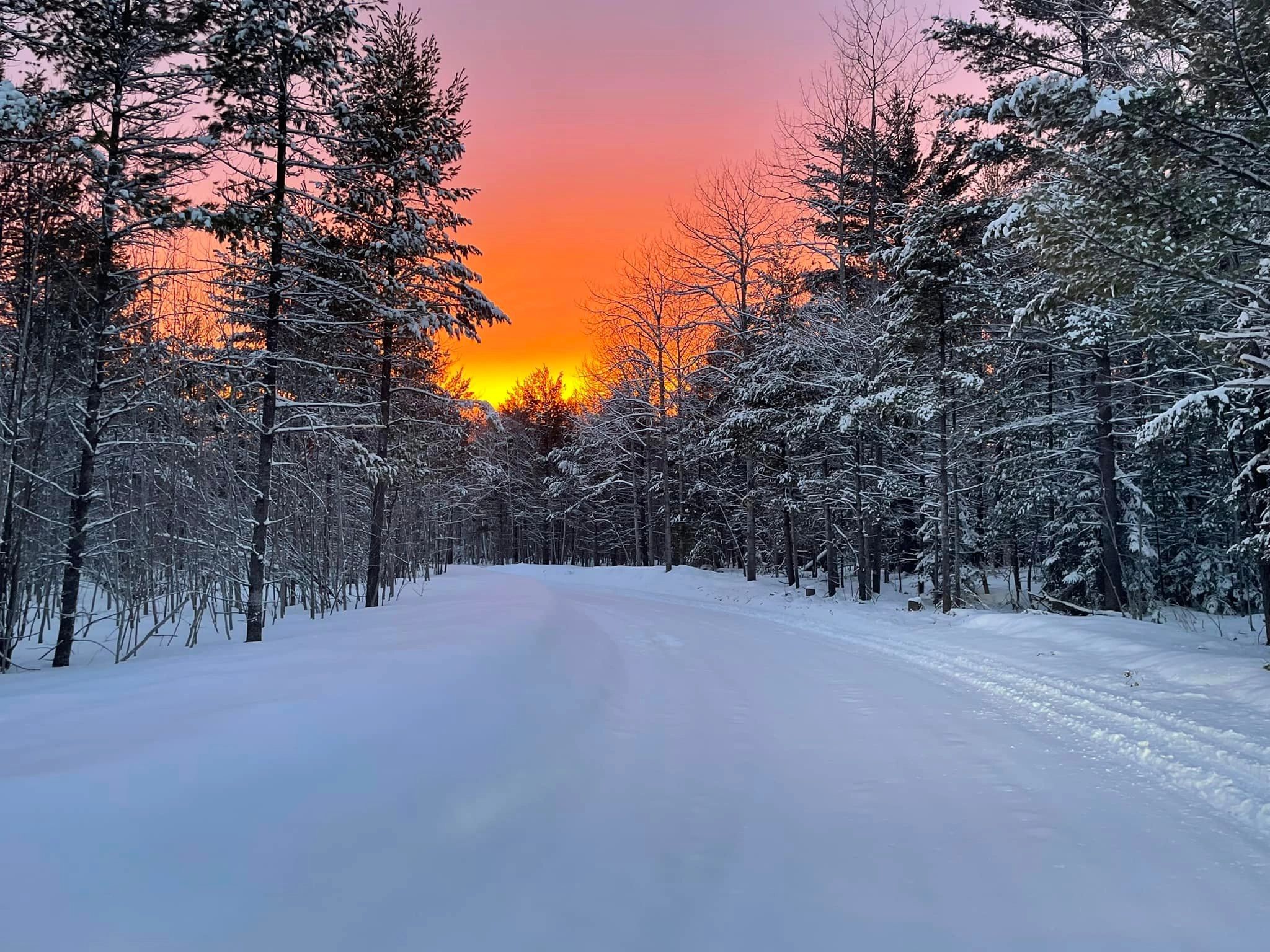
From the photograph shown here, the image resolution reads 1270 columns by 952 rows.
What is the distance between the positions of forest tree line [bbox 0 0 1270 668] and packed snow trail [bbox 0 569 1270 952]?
4324 mm

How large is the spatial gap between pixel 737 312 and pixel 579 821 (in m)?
21.4

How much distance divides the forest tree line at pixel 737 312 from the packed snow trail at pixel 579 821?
432cm

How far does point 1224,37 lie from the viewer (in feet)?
20.4

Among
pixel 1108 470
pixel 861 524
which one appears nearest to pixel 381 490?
pixel 861 524

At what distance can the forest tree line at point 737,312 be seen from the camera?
7.20m

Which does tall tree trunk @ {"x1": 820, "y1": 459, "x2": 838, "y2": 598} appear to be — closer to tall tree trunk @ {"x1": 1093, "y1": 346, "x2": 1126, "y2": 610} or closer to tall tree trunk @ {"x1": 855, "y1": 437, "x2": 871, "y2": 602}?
tall tree trunk @ {"x1": 855, "y1": 437, "x2": 871, "y2": 602}

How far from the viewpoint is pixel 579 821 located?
3895mm

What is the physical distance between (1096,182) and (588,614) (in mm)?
10706

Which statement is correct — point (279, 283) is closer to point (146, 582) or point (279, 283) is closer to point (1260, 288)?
point (146, 582)

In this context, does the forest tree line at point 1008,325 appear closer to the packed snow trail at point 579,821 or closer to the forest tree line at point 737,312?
the forest tree line at point 737,312

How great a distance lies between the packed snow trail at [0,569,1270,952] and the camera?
2.79 meters

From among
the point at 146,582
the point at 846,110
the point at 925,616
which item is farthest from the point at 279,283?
the point at 846,110

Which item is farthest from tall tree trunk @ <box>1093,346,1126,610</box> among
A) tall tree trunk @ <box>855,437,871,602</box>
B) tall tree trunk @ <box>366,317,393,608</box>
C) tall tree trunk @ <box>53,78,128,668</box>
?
tall tree trunk @ <box>53,78,128,668</box>

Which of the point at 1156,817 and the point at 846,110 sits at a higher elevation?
the point at 846,110
